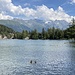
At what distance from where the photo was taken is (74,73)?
41156mm

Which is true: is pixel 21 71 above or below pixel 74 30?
below

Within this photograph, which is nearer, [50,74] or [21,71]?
[50,74]

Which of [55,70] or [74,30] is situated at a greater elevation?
[74,30]

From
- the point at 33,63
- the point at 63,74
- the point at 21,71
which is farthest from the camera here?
the point at 33,63

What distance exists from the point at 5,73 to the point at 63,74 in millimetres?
10381

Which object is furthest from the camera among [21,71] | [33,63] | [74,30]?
[74,30]

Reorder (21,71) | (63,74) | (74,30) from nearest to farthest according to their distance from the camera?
(63,74), (21,71), (74,30)

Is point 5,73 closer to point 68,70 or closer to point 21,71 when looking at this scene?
point 21,71

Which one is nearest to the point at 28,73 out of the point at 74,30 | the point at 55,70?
the point at 55,70

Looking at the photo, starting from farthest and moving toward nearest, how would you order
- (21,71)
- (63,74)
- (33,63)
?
(33,63) < (21,71) < (63,74)

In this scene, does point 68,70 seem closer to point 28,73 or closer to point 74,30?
point 28,73

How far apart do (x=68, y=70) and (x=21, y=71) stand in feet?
29.5

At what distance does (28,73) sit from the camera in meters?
41.7

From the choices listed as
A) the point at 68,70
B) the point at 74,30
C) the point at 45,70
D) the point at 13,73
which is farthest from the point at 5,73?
the point at 74,30
